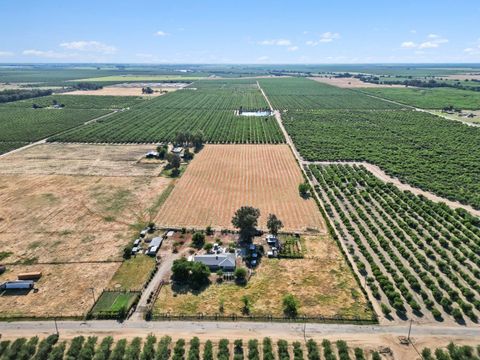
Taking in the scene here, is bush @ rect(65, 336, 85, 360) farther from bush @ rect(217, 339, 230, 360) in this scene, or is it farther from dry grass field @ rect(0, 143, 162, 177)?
dry grass field @ rect(0, 143, 162, 177)

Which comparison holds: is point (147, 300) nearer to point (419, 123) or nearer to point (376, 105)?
point (419, 123)

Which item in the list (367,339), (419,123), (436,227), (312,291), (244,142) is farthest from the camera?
(419,123)

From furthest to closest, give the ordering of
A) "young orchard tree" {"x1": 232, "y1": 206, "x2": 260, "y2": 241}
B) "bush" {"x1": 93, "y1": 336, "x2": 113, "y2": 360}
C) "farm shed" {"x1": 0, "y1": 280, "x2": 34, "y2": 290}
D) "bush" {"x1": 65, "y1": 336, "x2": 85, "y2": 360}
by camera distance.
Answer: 1. "young orchard tree" {"x1": 232, "y1": 206, "x2": 260, "y2": 241}
2. "farm shed" {"x1": 0, "y1": 280, "x2": 34, "y2": 290}
3. "bush" {"x1": 65, "y1": 336, "x2": 85, "y2": 360}
4. "bush" {"x1": 93, "y1": 336, "x2": 113, "y2": 360}

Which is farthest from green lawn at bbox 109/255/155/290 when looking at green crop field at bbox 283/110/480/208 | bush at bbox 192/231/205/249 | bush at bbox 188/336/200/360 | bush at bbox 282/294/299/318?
green crop field at bbox 283/110/480/208

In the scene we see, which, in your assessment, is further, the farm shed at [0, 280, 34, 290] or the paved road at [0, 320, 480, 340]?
the farm shed at [0, 280, 34, 290]

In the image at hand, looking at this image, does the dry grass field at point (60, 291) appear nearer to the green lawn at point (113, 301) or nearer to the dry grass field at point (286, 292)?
the green lawn at point (113, 301)

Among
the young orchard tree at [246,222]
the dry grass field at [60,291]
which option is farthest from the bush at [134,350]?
the young orchard tree at [246,222]

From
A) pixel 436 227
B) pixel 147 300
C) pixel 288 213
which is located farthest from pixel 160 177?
pixel 436 227
